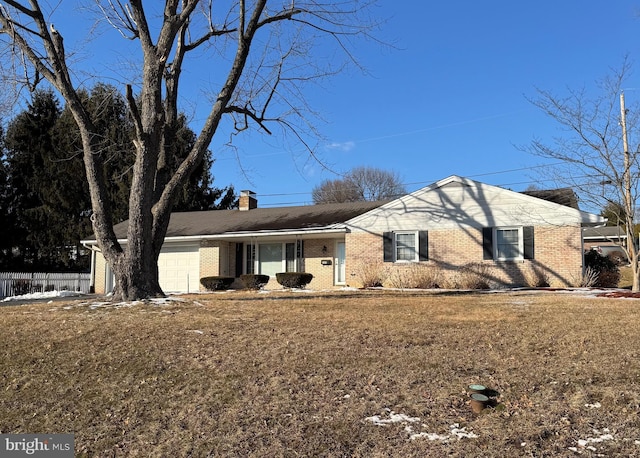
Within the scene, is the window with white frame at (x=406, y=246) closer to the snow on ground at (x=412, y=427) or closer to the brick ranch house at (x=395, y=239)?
the brick ranch house at (x=395, y=239)

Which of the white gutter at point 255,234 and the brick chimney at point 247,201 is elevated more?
the brick chimney at point 247,201

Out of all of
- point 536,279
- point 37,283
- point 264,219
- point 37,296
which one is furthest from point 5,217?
point 536,279

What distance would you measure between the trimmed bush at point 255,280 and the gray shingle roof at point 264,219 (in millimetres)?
2129

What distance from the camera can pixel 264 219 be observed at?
23.7 m

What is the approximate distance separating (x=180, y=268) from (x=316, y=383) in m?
19.1

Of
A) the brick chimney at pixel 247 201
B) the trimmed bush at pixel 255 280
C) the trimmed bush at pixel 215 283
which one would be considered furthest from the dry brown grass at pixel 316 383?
the brick chimney at pixel 247 201

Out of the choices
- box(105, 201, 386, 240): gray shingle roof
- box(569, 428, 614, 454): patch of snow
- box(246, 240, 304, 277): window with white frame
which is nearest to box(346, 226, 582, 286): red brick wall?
box(105, 201, 386, 240): gray shingle roof

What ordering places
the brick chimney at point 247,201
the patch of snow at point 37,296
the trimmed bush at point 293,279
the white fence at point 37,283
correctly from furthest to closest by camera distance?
the brick chimney at point 247,201
the white fence at point 37,283
the patch of snow at point 37,296
the trimmed bush at point 293,279

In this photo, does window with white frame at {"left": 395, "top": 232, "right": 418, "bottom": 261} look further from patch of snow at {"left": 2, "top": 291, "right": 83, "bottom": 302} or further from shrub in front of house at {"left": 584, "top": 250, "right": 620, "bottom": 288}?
patch of snow at {"left": 2, "top": 291, "right": 83, "bottom": 302}

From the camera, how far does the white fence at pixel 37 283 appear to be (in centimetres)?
2259

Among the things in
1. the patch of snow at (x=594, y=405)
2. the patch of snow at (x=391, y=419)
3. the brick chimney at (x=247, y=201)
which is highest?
the brick chimney at (x=247, y=201)

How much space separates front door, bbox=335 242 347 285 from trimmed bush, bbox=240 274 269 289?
290 cm

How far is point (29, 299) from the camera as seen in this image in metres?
20.0

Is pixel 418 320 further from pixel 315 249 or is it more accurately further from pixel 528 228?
pixel 315 249
